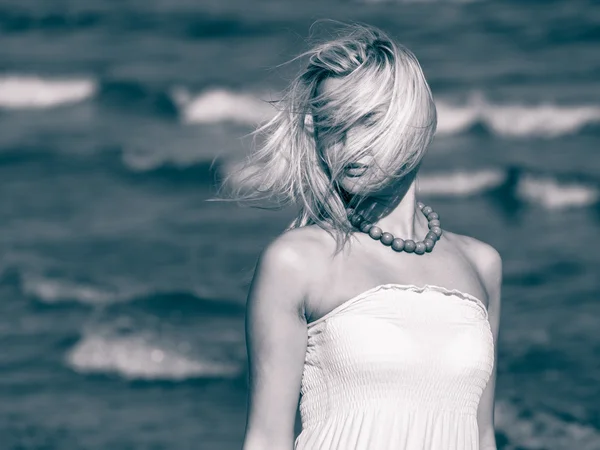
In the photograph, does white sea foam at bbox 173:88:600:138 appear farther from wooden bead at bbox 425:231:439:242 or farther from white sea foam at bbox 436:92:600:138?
wooden bead at bbox 425:231:439:242

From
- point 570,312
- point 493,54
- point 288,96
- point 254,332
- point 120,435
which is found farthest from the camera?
point 493,54

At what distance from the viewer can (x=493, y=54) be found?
18.0m

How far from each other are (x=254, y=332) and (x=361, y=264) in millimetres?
321

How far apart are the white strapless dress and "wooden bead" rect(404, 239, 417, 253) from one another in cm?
16

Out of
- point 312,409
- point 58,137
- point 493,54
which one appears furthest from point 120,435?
point 493,54

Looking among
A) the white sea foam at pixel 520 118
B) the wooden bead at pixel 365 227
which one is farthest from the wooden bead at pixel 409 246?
the white sea foam at pixel 520 118

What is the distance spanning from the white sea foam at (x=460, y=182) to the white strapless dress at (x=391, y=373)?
1177cm

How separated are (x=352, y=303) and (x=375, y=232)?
0.84 ft

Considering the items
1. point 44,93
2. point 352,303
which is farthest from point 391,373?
point 44,93

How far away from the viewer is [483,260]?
9.27 ft

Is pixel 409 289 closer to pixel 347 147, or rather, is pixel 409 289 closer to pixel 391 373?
pixel 391 373

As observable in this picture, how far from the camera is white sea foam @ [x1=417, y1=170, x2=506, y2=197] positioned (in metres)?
14.3

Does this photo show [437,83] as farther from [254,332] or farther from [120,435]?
[254,332]

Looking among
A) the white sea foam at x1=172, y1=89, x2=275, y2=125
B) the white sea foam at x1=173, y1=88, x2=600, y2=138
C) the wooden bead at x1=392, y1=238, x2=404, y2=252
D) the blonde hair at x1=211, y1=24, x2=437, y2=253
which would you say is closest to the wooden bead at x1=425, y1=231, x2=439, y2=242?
the wooden bead at x1=392, y1=238, x2=404, y2=252
